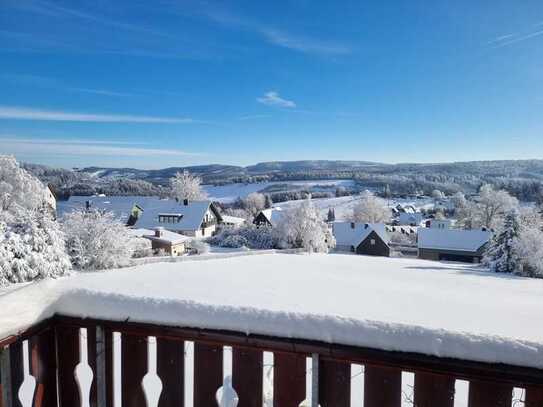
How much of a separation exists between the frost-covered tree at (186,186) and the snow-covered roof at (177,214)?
1291 cm

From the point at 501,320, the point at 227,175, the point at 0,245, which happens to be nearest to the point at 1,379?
the point at 501,320

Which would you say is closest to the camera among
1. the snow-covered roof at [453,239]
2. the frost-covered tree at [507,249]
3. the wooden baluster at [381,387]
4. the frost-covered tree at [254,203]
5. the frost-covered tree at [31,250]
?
the wooden baluster at [381,387]

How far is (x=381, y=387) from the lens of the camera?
107 centimetres

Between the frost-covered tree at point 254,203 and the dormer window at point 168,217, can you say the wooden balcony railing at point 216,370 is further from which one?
the frost-covered tree at point 254,203

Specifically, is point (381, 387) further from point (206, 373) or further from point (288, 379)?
point (206, 373)

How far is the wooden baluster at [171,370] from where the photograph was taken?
123 centimetres

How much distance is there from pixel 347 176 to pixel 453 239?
212 feet

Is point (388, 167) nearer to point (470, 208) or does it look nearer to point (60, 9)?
point (470, 208)

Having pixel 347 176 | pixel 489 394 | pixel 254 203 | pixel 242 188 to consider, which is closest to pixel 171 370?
pixel 489 394

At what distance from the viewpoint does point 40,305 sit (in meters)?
1.23

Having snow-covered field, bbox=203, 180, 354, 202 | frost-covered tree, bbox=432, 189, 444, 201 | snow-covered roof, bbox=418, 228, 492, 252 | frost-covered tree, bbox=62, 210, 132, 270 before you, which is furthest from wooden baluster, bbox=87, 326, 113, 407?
frost-covered tree, bbox=432, 189, 444, 201

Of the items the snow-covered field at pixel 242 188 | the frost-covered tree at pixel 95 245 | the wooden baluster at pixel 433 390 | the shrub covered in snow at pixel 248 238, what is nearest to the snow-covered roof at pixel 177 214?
the shrub covered in snow at pixel 248 238

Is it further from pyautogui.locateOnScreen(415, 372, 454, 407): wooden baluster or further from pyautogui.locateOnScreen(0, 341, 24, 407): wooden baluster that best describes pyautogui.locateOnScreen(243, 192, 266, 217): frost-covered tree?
pyautogui.locateOnScreen(415, 372, 454, 407): wooden baluster

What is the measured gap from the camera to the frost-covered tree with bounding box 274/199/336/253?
22.2 metres
